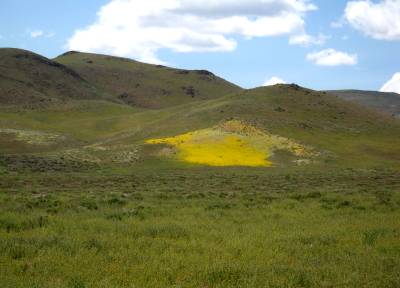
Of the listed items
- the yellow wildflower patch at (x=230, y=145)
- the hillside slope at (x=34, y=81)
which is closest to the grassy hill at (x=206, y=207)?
the yellow wildflower patch at (x=230, y=145)

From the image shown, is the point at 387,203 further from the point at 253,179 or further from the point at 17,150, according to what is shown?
the point at 17,150

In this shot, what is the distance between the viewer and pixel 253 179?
114 feet

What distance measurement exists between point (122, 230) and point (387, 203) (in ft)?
40.5

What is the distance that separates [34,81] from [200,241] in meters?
149

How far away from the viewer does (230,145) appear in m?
57.0

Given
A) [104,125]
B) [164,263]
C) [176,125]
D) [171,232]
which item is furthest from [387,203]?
[104,125]

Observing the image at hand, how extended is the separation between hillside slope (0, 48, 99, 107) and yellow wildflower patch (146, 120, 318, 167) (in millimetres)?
77220

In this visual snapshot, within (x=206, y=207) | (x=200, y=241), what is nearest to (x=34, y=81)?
(x=206, y=207)

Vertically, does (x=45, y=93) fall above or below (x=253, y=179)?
above

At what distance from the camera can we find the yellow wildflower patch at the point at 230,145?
49.9 m

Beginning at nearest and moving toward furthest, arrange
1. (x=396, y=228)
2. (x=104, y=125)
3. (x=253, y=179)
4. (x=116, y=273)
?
(x=116, y=273) < (x=396, y=228) < (x=253, y=179) < (x=104, y=125)

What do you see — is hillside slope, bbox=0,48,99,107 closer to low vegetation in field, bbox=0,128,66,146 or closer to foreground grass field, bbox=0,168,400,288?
low vegetation in field, bbox=0,128,66,146

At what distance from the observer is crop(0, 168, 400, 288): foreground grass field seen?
362 inches

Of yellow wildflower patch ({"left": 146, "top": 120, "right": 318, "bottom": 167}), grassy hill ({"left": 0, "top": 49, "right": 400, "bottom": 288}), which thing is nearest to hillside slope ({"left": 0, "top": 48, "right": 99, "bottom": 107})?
grassy hill ({"left": 0, "top": 49, "right": 400, "bottom": 288})
